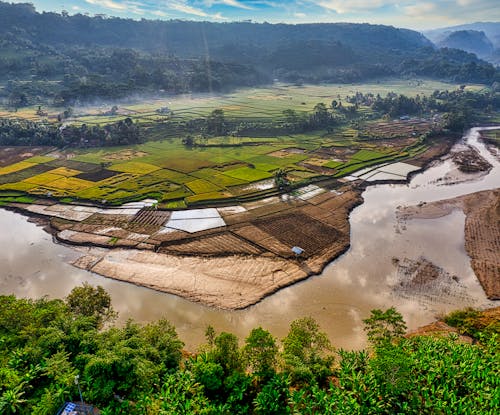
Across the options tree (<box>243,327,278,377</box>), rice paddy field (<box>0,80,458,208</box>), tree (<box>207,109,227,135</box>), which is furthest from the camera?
tree (<box>207,109,227,135</box>)

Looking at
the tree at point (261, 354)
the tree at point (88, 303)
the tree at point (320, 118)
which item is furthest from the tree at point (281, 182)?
the tree at point (320, 118)

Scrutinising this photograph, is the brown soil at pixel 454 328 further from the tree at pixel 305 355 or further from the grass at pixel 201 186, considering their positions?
the grass at pixel 201 186

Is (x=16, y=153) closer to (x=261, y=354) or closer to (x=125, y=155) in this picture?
(x=125, y=155)

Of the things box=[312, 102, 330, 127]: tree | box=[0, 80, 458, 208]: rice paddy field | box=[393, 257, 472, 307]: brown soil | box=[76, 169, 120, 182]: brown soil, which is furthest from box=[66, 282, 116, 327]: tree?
box=[312, 102, 330, 127]: tree

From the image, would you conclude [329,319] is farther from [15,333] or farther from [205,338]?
[15,333]

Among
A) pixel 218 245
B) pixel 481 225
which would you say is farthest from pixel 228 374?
pixel 481 225

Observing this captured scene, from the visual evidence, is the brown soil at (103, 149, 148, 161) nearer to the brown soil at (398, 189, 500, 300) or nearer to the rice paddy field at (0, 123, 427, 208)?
the rice paddy field at (0, 123, 427, 208)

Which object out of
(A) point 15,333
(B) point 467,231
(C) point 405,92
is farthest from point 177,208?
(C) point 405,92
